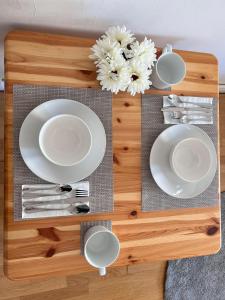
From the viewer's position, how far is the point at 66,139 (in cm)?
80

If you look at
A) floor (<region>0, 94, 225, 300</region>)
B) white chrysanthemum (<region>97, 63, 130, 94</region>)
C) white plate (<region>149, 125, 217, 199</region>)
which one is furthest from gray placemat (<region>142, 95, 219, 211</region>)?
floor (<region>0, 94, 225, 300</region>)

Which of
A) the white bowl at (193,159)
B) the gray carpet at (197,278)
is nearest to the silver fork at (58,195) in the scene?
the white bowl at (193,159)

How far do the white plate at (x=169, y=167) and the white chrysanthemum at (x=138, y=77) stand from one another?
160 millimetres

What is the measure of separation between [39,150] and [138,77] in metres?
0.32

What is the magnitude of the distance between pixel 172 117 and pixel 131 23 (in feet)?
0.97

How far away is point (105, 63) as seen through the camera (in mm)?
771

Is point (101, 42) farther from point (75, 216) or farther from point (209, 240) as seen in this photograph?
point (209, 240)

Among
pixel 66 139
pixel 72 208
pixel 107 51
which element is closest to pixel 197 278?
pixel 72 208

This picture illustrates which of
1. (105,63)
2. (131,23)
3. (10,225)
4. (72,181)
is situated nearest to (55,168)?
(72,181)

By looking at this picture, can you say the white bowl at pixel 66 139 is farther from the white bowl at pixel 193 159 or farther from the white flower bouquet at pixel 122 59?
the white bowl at pixel 193 159

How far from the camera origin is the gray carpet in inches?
64.3

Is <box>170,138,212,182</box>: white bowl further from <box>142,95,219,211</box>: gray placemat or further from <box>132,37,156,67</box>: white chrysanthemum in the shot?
<box>132,37,156,67</box>: white chrysanthemum

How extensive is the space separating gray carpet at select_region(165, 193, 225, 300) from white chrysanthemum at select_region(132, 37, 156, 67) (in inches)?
47.4

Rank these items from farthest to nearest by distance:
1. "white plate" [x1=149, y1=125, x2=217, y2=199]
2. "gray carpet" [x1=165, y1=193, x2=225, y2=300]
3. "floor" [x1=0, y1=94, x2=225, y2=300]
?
"gray carpet" [x1=165, y1=193, x2=225, y2=300] → "floor" [x1=0, y1=94, x2=225, y2=300] → "white plate" [x1=149, y1=125, x2=217, y2=199]
